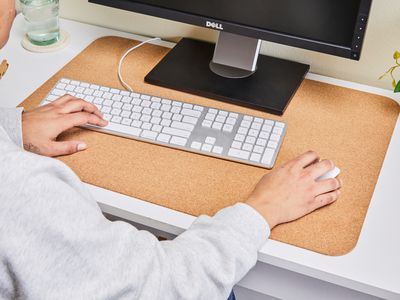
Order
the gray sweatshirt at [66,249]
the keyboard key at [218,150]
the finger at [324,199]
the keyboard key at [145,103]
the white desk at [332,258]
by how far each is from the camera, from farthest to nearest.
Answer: the keyboard key at [145,103] < the keyboard key at [218,150] < the finger at [324,199] < the white desk at [332,258] < the gray sweatshirt at [66,249]

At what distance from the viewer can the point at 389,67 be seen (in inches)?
50.3

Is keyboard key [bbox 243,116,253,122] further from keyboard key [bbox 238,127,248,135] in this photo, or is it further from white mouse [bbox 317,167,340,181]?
white mouse [bbox 317,167,340,181]

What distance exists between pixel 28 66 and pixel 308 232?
2.48 feet

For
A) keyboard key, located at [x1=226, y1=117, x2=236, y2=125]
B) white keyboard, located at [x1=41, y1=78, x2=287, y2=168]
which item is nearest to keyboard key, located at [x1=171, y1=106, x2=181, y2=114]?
white keyboard, located at [x1=41, y1=78, x2=287, y2=168]

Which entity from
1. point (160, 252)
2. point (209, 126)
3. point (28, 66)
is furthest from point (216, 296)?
point (28, 66)

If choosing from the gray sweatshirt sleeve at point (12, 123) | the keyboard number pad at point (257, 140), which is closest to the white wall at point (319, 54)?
the keyboard number pad at point (257, 140)

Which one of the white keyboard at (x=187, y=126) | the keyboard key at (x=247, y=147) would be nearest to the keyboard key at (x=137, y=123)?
the white keyboard at (x=187, y=126)

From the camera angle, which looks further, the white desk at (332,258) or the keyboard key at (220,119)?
the keyboard key at (220,119)

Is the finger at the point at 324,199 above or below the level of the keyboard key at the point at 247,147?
below

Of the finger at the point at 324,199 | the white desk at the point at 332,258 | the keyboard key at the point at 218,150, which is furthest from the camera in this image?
the keyboard key at the point at 218,150

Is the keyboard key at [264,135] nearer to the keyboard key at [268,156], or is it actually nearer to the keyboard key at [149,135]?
the keyboard key at [268,156]

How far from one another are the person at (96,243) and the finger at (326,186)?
21 mm

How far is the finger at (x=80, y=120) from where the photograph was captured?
1.13 metres

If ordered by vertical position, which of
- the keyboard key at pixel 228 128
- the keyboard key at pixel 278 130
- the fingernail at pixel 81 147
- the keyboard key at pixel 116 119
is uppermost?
the keyboard key at pixel 278 130
